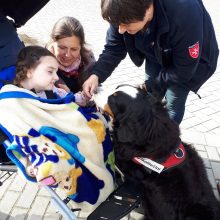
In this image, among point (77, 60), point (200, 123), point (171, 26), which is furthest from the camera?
point (200, 123)

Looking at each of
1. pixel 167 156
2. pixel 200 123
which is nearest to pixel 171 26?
pixel 167 156

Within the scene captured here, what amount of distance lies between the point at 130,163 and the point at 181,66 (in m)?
0.78

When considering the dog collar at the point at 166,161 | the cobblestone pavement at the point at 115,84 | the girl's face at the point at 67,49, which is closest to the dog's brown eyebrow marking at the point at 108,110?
the dog collar at the point at 166,161

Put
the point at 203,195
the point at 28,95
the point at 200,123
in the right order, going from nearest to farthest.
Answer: the point at 28,95 < the point at 203,195 < the point at 200,123

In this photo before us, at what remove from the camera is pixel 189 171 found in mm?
2170

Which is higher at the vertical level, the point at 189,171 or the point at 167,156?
the point at 167,156

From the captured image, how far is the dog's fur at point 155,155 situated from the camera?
2.01 m

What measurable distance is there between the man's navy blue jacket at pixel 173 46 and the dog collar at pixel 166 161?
0.57 meters

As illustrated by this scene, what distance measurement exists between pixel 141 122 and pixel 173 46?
0.61 metres

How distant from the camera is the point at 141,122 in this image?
6.49 feet

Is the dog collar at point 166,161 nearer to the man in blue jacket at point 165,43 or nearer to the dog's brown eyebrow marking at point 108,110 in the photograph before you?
the dog's brown eyebrow marking at point 108,110

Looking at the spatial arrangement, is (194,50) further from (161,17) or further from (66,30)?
(66,30)

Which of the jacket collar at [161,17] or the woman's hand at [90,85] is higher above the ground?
the jacket collar at [161,17]

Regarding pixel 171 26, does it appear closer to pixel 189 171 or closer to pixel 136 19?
pixel 136 19
